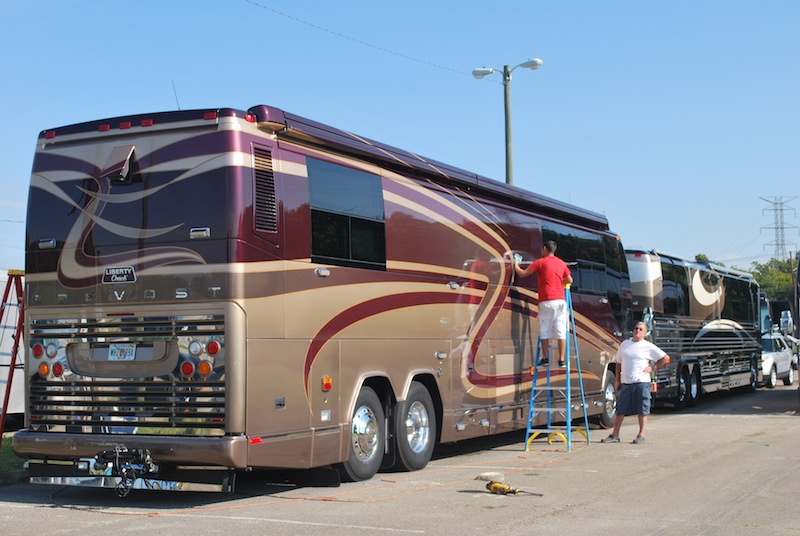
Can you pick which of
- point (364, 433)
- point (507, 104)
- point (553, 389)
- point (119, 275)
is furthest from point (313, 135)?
point (507, 104)

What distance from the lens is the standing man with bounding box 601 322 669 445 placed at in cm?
1430

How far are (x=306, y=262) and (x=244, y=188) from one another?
109 centimetres

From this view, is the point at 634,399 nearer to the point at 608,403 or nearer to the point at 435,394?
the point at 608,403

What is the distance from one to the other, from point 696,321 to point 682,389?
7.29 ft

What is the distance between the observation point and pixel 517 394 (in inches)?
550

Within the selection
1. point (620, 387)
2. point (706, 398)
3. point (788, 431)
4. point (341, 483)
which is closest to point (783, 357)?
point (706, 398)

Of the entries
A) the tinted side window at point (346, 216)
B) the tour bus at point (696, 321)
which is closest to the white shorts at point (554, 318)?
the tinted side window at point (346, 216)

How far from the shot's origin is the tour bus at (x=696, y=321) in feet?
70.7

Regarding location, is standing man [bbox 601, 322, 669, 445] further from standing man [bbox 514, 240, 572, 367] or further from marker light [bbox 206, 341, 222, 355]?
marker light [bbox 206, 341, 222, 355]

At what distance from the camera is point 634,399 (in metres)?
14.3

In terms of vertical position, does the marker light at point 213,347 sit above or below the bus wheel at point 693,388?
above

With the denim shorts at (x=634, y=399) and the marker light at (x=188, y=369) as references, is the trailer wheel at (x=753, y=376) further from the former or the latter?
the marker light at (x=188, y=369)

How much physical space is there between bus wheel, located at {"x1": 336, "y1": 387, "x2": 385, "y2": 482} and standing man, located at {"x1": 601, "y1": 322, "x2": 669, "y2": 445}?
525cm

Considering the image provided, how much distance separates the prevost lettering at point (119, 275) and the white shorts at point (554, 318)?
7123 mm
